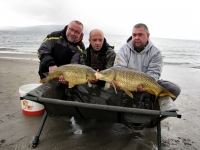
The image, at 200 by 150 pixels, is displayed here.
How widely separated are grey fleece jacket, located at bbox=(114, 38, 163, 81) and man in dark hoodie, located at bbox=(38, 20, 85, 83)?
3.43 feet

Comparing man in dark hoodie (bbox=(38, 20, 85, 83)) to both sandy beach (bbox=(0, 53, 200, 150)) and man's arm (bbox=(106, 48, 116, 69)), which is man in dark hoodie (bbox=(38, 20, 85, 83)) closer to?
man's arm (bbox=(106, 48, 116, 69))

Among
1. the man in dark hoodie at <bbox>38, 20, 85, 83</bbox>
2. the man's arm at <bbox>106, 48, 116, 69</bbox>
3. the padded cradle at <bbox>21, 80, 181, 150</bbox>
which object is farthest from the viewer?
the man in dark hoodie at <bbox>38, 20, 85, 83</bbox>

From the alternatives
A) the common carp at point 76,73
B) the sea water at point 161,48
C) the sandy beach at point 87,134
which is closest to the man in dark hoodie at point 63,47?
the common carp at point 76,73

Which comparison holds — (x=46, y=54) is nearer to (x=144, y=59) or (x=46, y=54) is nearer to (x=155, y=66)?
(x=144, y=59)

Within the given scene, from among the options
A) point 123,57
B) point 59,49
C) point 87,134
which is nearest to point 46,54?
point 59,49

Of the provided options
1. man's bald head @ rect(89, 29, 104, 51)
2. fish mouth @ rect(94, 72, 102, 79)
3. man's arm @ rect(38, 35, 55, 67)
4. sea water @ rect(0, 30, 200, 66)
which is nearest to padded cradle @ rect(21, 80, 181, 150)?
fish mouth @ rect(94, 72, 102, 79)

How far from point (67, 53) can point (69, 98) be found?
1.11 meters

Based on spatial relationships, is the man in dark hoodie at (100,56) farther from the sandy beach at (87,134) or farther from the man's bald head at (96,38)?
the sandy beach at (87,134)

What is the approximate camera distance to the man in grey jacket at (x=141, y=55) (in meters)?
3.51

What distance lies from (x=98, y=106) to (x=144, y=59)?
1727 mm

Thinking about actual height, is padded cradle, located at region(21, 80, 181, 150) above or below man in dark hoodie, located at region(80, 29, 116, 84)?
below

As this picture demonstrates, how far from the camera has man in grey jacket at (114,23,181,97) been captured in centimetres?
351

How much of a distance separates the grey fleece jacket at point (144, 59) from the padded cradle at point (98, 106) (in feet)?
1.75

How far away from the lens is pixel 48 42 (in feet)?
14.0
